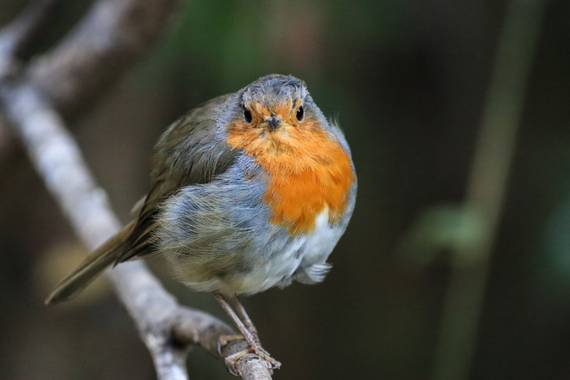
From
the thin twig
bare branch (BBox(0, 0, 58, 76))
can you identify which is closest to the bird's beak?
the thin twig

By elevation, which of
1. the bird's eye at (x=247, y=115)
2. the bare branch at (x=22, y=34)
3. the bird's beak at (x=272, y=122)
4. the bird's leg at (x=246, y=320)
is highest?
the bare branch at (x=22, y=34)

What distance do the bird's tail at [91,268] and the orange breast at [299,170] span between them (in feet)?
1.94

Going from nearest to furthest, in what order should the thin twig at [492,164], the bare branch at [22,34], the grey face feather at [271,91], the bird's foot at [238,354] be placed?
the bird's foot at [238,354], the grey face feather at [271,91], the thin twig at [492,164], the bare branch at [22,34]

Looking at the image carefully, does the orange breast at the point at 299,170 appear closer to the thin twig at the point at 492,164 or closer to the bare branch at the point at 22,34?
the thin twig at the point at 492,164

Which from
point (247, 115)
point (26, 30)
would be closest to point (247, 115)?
point (247, 115)

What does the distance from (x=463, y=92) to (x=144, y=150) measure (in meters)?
1.76

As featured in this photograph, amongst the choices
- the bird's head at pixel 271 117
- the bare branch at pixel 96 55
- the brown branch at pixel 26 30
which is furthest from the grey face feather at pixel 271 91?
the brown branch at pixel 26 30

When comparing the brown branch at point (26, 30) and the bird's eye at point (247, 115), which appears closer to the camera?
the bird's eye at point (247, 115)

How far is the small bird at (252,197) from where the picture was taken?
2889 mm

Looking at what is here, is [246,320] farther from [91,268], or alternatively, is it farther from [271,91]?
[271,91]

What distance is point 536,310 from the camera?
471 centimetres

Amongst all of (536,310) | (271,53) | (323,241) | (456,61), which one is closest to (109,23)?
(271,53)

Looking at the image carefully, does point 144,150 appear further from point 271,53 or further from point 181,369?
point 181,369

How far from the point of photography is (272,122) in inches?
117
